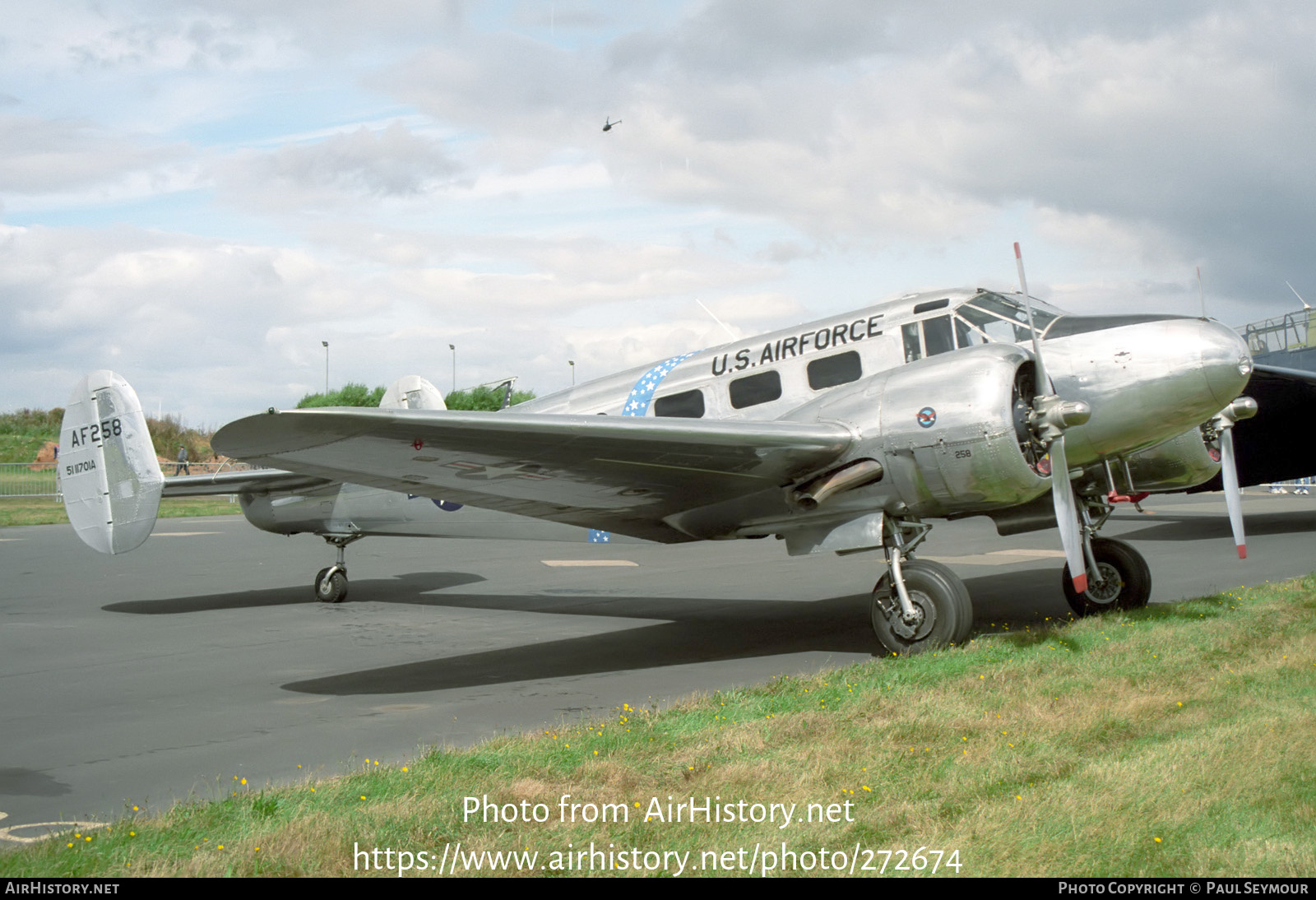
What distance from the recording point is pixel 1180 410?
7.80 meters

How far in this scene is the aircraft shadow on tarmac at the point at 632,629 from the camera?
8.42 metres

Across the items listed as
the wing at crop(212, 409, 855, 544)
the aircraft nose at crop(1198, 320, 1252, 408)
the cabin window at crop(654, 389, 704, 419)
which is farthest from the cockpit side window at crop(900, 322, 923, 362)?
the aircraft nose at crop(1198, 320, 1252, 408)

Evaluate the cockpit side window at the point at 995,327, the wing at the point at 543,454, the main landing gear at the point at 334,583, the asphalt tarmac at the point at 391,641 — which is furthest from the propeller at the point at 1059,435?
the main landing gear at the point at 334,583

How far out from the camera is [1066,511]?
7941 millimetres

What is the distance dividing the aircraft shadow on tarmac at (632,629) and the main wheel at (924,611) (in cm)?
68

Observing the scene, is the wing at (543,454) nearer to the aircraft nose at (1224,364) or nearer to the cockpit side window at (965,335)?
the cockpit side window at (965,335)

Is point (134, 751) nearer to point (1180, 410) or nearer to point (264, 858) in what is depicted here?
point (264, 858)

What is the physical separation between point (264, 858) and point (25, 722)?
13.8 ft

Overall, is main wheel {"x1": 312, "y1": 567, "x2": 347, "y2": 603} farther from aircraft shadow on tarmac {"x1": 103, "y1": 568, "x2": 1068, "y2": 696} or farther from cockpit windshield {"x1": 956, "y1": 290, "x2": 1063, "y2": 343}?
cockpit windshield {"x1": 956, "y1": 290, "x2": 1063, "y2": 343}

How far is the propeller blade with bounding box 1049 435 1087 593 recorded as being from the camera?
7.79 meters

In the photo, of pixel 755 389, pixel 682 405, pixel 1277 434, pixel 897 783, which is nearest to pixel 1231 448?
pixel 755 389

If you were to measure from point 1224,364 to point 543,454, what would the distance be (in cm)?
532

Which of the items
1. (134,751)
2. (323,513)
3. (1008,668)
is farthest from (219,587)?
(1008,668)

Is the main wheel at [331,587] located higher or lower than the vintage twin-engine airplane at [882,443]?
lower
